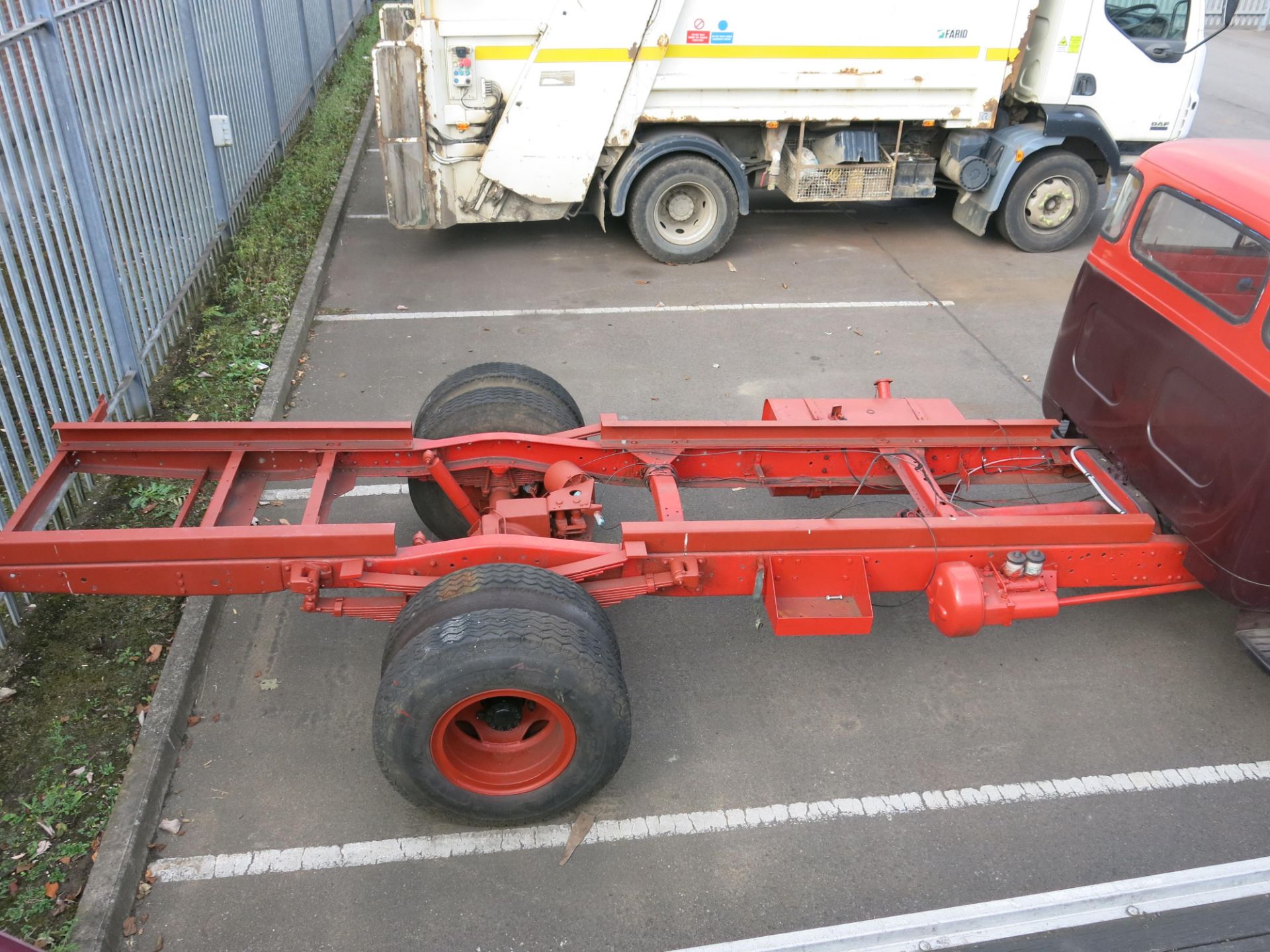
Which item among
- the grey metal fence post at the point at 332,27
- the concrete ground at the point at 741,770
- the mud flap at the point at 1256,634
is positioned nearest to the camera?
the concrete ground at the point at 741,770

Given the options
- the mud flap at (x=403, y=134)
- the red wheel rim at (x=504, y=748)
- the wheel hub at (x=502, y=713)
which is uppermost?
the mud flap at (x=403, y=134)

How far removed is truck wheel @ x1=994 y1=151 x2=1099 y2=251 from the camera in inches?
362

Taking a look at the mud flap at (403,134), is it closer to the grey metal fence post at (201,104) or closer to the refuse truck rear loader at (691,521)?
the grey metal fence post at (201,104)

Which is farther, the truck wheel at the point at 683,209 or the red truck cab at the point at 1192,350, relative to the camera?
the truck wheel at the point at 683,209

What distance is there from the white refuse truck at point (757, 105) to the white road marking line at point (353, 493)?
369 centimetres

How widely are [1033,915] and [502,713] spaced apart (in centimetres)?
206

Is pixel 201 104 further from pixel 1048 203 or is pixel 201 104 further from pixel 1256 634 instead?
pixel 1256 634

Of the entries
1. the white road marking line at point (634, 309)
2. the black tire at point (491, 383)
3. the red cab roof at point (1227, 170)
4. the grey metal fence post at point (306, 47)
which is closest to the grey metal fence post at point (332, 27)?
the grey metal fence post at point (306, 47)

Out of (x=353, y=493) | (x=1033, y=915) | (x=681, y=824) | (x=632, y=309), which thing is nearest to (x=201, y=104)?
(x=632, y=309)

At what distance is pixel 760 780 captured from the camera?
12.7ft

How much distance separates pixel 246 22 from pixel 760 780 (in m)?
9.77

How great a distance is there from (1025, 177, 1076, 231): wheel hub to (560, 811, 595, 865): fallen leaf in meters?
8.23

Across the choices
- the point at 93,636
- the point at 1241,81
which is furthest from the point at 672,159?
the point at 1241,81

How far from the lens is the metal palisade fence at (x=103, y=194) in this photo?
4762 millimetres
